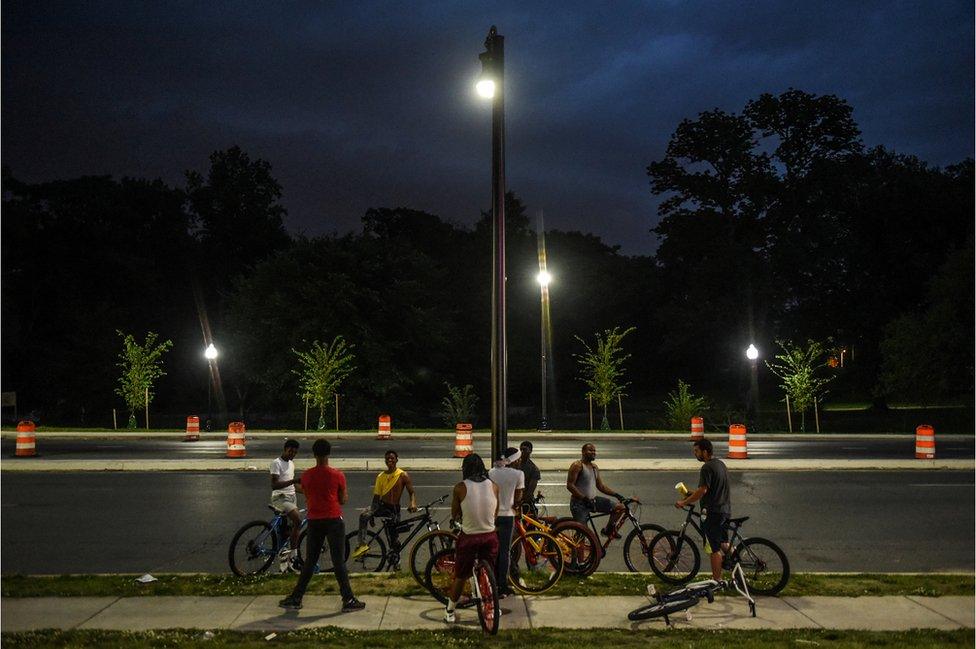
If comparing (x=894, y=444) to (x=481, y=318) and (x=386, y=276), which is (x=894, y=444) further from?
(x=481, y=318)

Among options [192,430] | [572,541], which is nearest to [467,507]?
[572,541]

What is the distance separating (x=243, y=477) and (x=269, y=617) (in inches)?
519

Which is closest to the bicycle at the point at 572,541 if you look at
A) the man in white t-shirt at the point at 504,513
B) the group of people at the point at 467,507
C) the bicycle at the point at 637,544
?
the bicycle at the point at 637,544

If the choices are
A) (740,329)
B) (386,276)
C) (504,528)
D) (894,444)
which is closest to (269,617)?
(504,528)

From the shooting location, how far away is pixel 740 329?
60.1 metres

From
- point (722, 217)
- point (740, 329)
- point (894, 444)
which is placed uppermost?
point (722, 217)

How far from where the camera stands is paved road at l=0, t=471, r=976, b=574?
12672 millimetres

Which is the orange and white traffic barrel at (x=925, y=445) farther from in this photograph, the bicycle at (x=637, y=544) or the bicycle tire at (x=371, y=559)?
the bicycle tire at (x=371, y=559)

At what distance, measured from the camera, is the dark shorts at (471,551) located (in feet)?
29.5

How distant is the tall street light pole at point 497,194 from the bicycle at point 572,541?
145 cm

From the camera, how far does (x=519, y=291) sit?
271ft

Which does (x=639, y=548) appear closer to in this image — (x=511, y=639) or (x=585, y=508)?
(x=585, y=508)

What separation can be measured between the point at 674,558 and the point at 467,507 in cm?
321

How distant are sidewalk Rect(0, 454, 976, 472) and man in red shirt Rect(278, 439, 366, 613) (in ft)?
44.0
